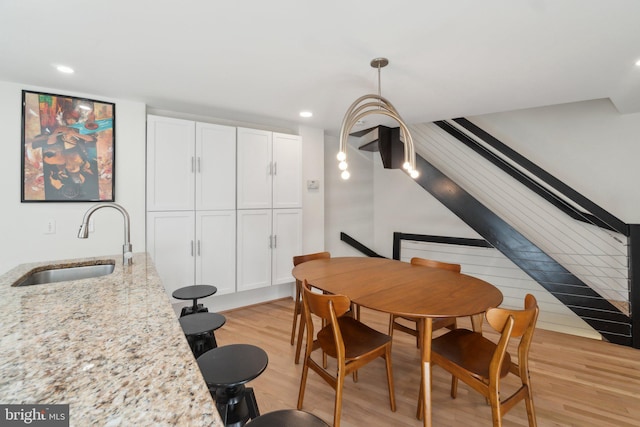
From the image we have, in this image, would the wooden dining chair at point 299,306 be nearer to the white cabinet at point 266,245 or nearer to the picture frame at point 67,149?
the white cabinet at point 266,245

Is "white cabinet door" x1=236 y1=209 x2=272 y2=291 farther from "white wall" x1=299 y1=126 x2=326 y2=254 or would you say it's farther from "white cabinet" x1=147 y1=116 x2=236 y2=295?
"white wall" x1=299 y1=126 x2=326 y2=254

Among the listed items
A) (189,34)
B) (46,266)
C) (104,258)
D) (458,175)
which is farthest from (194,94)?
(458,175)

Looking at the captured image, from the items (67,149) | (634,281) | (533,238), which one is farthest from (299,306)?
(533,238)

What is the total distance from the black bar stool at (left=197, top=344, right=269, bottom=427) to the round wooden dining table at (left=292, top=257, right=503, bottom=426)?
27.5 inches

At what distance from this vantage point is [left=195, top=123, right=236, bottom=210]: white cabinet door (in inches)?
124

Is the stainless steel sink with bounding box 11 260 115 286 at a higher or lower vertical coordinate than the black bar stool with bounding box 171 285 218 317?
higher

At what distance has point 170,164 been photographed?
2.99m

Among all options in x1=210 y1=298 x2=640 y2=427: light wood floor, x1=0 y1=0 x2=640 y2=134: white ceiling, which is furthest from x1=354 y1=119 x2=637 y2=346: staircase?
x1=0 y1=0 x2=640 y2=134: white ceiling

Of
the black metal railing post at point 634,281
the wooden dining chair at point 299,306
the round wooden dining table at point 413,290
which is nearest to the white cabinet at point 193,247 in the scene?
the wooden dining chair at point 299,306

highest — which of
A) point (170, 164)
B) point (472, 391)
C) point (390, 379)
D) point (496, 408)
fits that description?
point (170, 164)

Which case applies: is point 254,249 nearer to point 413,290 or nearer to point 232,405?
point 413,290

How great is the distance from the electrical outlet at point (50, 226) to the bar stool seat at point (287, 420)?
9.19 feet
